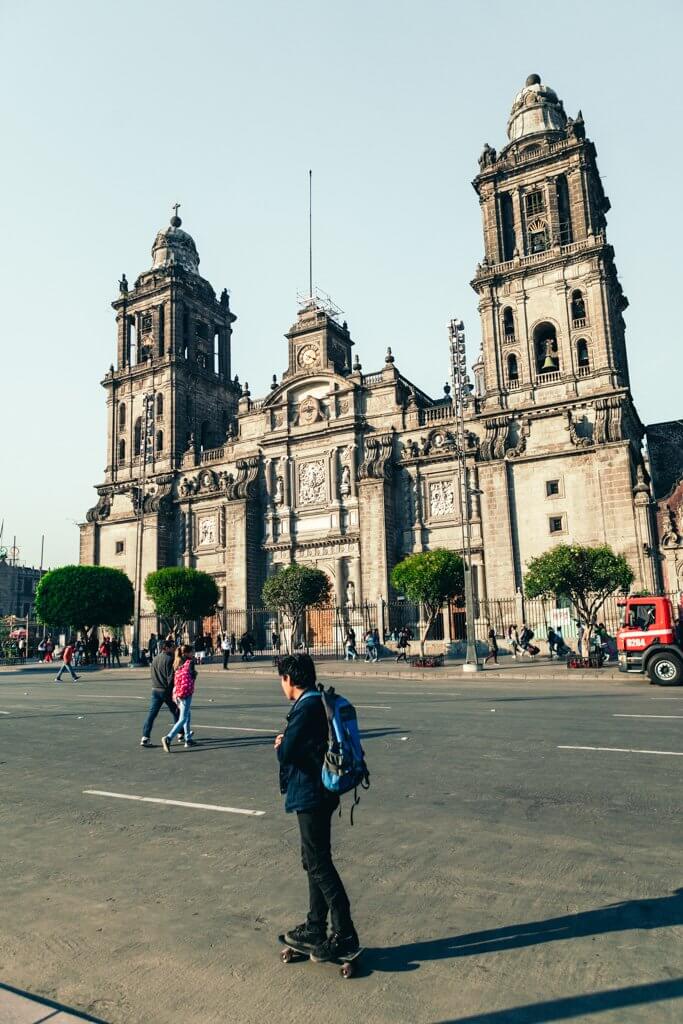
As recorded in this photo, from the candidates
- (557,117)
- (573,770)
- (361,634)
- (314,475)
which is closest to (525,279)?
(557,117)

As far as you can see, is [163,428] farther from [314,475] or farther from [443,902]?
[443,902]

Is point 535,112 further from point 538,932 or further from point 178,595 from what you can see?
point 538,932

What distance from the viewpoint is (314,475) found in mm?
46844

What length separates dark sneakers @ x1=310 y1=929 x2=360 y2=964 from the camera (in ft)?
12.6

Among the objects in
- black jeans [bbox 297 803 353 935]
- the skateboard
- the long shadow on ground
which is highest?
black jeans [bbox 297 803 353 935]

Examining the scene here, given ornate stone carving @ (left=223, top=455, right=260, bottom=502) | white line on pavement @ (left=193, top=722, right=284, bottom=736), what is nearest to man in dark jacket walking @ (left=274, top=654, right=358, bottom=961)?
white line on pavement @ (left=193, top=722, right=284, bottom=736)

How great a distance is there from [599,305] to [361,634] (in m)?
23.3

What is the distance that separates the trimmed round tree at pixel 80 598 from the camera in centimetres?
4181

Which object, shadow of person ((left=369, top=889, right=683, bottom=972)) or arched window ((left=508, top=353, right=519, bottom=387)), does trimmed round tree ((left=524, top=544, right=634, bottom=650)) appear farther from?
shadow of person ((left=369, top=889, right=683, bottom=972))

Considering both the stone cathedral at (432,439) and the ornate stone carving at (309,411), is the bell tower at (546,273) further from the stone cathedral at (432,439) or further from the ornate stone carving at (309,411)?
the ornate stone carving at (309,411)

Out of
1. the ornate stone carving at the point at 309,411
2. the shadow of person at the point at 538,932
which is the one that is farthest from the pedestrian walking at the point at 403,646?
the shadow of person at the point at 538,932

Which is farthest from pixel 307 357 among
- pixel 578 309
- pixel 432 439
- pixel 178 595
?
pixel 178 595

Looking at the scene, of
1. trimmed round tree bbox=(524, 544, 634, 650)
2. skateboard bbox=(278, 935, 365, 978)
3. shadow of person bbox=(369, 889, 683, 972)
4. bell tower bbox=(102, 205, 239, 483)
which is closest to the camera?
skateboard bbox=(278, 935, 365, 978)

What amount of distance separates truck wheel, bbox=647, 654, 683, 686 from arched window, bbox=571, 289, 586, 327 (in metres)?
27.2
